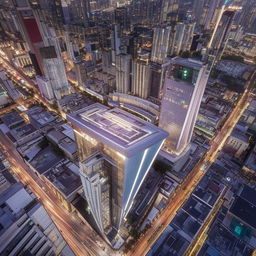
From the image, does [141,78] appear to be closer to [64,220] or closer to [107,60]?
[107,60]

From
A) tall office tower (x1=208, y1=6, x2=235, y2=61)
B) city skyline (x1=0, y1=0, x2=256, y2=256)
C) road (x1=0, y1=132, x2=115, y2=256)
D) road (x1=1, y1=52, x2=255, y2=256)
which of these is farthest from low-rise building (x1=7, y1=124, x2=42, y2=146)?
tall office tower (x1=208, y1=6, x2=235, y2=61)

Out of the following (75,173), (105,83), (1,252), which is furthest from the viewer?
(105,83)

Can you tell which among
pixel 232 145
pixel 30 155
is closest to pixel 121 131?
pixel 30 155

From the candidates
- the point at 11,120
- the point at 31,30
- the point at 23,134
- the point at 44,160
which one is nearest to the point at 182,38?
the point at 31,30

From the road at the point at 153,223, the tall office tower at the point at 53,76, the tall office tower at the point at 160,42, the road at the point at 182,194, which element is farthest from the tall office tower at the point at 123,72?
the road at the point at 153,223

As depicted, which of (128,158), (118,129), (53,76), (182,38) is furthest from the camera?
(182,38)

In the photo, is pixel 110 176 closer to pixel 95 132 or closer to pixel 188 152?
pixel 95 132
